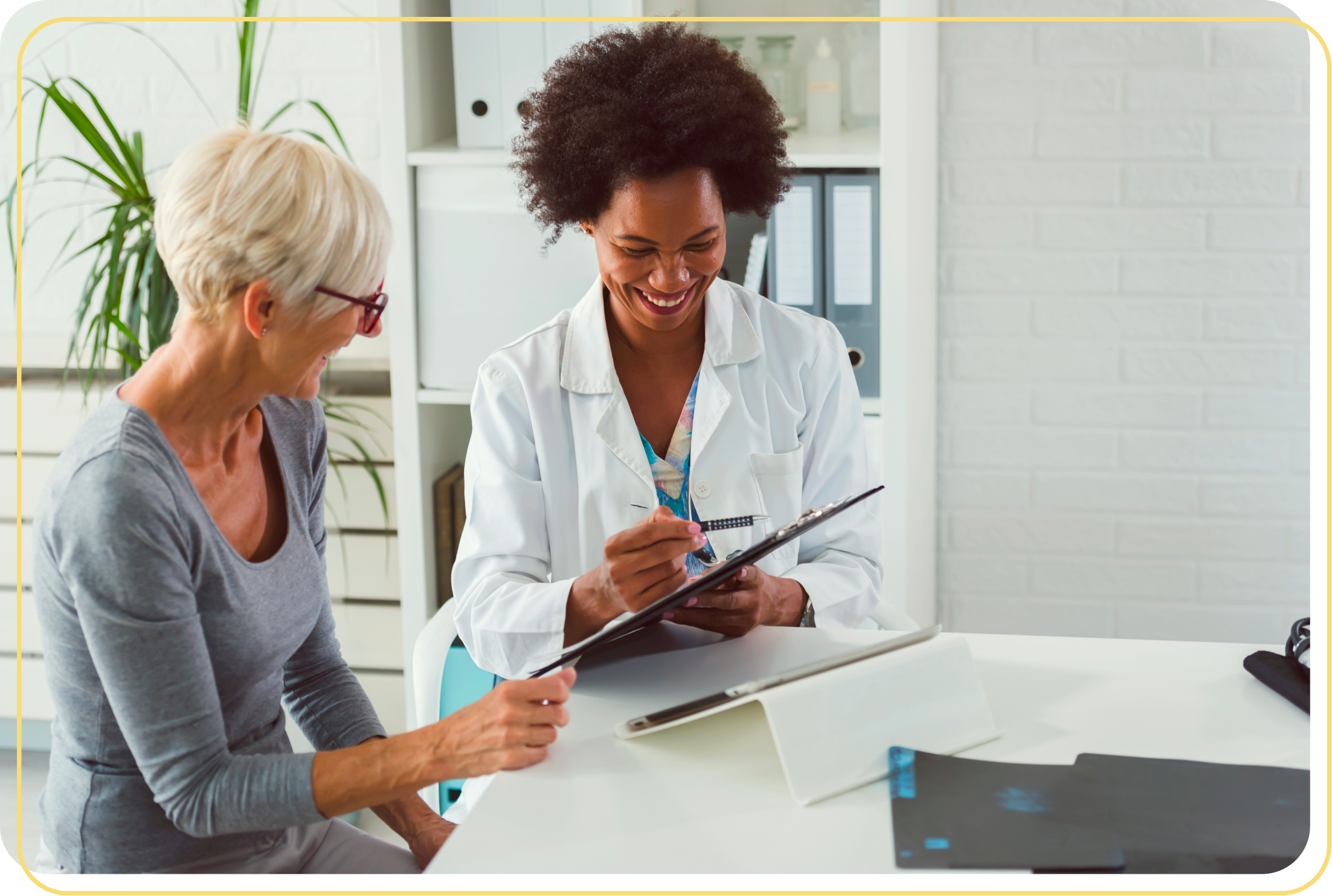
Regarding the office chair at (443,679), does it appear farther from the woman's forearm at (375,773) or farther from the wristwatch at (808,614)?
the woman's forearm at (375,773)

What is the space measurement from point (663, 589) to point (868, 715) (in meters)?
0.30

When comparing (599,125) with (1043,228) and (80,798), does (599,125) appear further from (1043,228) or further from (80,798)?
(1043,228)

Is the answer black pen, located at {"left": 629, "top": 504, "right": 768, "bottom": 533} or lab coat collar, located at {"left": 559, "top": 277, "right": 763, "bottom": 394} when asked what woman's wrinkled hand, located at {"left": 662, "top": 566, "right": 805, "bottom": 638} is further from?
lab coat collar, located at {"left": 559, "top": 277, "right": 763, "bottom": 394}

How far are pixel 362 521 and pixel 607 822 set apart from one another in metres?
1.71

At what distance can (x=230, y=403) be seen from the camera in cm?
114

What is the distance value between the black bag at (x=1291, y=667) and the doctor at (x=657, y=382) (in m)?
0.50

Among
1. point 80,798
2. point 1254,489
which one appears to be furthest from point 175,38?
point 1254,489

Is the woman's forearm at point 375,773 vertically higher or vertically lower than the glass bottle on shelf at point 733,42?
lower

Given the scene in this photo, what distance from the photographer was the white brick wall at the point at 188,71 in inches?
93.0

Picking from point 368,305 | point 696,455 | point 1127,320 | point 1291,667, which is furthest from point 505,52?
point 1291,667

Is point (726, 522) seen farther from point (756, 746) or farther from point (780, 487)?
point (756, 746)

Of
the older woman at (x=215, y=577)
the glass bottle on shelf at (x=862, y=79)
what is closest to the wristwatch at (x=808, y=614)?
the older woman at (x=215, y=577)

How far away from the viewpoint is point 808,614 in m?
1.43

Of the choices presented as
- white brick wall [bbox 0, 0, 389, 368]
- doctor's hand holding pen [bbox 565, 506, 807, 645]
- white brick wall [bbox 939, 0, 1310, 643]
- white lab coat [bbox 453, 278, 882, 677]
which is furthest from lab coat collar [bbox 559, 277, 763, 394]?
white brick wall [bbox 0, 0, 389, 368]
